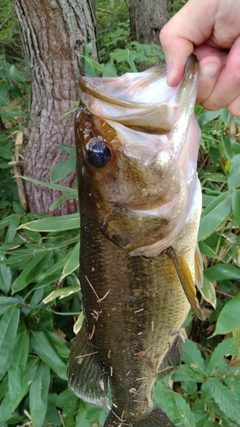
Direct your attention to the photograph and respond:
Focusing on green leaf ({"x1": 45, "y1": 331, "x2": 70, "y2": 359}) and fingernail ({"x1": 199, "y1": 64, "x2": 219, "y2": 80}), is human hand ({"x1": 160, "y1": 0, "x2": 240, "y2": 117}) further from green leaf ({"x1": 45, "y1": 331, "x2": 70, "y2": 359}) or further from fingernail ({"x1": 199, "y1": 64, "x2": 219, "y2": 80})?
green leaf ({"x1": 45, "y1": 331, "x2": 70, "y2": 359})

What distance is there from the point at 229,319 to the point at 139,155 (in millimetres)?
822

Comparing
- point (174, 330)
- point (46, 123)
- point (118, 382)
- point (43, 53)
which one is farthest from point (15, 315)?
point (43, 53)

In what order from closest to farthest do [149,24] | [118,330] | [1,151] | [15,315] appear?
[118,330], [15,315], [1,151], [149,24]

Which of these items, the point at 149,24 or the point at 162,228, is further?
the point at 149,24

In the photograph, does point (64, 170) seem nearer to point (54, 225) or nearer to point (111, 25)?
point (54, 225)

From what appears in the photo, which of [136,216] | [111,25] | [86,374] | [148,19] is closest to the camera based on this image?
[136,216]

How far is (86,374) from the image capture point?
148 centimetres

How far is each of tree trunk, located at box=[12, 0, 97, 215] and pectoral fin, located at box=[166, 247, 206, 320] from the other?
1.58 m

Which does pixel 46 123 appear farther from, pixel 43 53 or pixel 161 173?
pixel 161 173

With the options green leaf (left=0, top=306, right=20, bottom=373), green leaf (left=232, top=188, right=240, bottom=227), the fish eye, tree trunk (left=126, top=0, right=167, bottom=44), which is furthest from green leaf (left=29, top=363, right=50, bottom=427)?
tree trunk (left=126, top=0, right=167, bottom=44)

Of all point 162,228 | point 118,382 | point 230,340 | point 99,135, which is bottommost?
point 230,340

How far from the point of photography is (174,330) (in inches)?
53.6

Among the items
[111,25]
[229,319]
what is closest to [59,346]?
[229,319]

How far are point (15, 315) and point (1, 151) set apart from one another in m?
1.32
